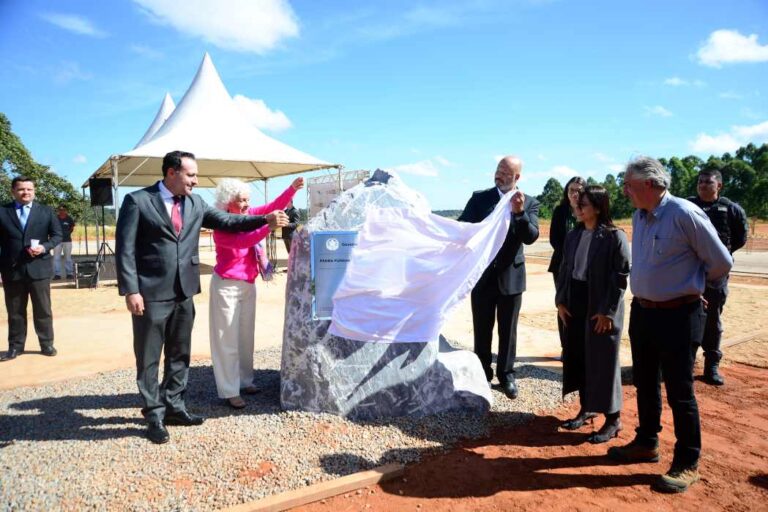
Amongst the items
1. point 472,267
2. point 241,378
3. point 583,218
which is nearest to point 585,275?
point 583,218

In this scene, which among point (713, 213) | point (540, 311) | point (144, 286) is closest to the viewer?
point (144, 286)

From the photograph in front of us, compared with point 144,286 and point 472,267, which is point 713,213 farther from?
point 144,286

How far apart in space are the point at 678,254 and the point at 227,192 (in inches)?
137

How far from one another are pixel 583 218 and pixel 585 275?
1.50 ft

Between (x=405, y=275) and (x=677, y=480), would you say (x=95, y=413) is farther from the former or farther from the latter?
(x=677, y=480)

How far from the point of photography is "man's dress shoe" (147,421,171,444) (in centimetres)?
340

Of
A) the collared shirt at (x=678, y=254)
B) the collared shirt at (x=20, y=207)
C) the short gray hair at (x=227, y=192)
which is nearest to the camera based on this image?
the collared shirt at (x=678, y=254)

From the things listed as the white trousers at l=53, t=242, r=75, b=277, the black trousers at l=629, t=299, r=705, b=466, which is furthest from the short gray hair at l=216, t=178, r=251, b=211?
the white trousers at l=53, t=242, r=75, b=277

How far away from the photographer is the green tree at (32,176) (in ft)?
72.4

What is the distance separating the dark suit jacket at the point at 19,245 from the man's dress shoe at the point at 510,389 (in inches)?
227

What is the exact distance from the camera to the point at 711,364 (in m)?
5.00

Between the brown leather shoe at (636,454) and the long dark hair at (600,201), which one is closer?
the brown leather shoe at (636,454)

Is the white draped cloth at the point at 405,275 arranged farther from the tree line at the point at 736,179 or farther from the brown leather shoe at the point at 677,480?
the tree line at the point at 736,179

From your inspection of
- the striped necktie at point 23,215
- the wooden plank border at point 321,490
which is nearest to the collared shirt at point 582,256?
the wooden plank border at point 321,490
